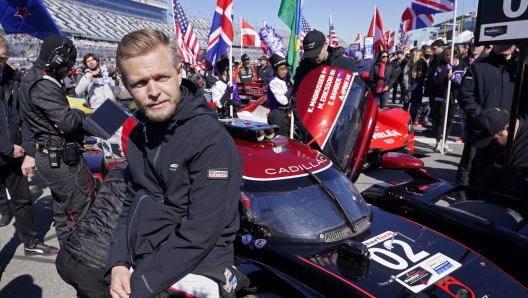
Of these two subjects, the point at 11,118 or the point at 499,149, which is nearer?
the point at 499,149

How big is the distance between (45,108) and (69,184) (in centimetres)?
73

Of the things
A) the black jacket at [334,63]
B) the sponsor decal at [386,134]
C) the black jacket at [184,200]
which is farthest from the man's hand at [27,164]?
the sponsor decal at [386,134]

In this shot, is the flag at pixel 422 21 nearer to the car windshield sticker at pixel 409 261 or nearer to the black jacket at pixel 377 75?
the black jacket at pixel 377 75

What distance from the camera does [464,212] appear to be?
2.90 metres

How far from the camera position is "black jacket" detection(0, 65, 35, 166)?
376 cm

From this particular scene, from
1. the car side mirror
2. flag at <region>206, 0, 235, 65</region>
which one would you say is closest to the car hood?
the car side mirror

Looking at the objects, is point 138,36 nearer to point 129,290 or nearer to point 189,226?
point 189,226

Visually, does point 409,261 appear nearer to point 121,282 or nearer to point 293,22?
point 121,282

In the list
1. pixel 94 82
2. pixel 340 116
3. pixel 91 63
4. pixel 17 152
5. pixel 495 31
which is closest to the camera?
pixel 495 31

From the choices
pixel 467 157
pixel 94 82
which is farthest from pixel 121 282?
pixel 94 82

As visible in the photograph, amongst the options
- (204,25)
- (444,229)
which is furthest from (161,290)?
(204,25)

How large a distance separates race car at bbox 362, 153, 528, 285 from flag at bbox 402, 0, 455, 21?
523 cm

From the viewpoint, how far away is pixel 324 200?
2652 mm

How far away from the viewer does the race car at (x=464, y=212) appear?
97.7 inches
